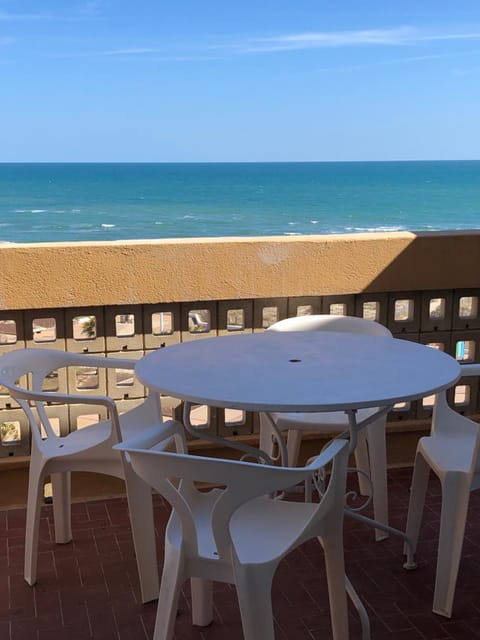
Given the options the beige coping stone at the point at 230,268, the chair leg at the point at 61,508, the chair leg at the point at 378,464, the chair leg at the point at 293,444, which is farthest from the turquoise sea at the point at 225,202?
the chair leg at the point at 378,464

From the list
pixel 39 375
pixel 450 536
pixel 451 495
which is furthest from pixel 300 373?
pixel 39 375

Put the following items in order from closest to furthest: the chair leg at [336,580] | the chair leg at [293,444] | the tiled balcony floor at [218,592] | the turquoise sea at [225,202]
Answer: the chair leg at [336,580]
the tiled balcony floor at [218,592]
the chair leg at [293,444]
the turquoise sea at [225,202]

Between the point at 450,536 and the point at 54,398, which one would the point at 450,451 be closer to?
the point at 450,536

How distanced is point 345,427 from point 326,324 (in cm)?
58

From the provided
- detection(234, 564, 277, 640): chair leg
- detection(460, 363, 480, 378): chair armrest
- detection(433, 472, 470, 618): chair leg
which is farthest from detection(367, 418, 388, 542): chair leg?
detection(234, 564, 277, 640): chair leg

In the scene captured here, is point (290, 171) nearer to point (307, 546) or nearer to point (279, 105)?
point (279, 105)

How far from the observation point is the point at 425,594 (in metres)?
3.09

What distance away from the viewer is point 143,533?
3.05m

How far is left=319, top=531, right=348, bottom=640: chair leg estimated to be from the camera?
249 cm

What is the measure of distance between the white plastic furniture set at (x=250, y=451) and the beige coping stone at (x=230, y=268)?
40cm

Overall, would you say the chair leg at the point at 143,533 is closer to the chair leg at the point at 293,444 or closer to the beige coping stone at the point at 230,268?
the chair leg at the point at 293,444

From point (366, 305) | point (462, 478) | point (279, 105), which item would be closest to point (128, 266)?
point (366, 305)

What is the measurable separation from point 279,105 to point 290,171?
740 inches

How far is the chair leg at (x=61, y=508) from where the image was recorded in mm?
3500
